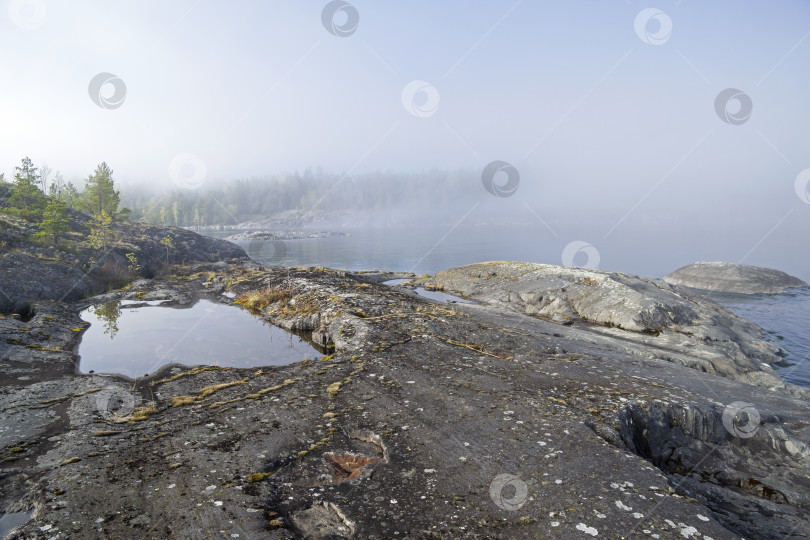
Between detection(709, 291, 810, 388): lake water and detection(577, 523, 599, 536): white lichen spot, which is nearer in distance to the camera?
detection(577, 523, 599, 536): white lichen spot

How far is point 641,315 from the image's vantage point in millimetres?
29141

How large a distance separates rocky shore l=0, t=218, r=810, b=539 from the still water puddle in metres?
1.54

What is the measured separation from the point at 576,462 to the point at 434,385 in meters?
5.97

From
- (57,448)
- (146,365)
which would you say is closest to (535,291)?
(146,365)

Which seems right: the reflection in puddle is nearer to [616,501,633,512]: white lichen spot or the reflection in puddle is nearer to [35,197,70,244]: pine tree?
[616,501,633,512]: white lichen spot

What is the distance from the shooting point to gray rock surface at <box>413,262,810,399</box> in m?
22.7

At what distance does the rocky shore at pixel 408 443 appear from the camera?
760cm

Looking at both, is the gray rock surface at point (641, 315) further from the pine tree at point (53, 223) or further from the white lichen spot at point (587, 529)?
the pine tree at point (53, 223)

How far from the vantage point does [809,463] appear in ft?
35.7

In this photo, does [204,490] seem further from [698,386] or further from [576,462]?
[698,386]

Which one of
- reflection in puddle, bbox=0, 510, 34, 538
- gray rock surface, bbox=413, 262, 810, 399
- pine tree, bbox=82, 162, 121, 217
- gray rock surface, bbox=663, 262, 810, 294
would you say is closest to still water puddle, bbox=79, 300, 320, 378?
reflection in puddle, bbox=0, 510, 34, 538

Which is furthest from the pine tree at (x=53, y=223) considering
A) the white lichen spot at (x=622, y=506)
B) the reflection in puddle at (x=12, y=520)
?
the white lichen spot at (x=622, y=506)

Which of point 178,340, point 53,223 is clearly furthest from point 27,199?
point 178,340

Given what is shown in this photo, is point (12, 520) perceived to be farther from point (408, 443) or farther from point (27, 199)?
point (27, 199)
